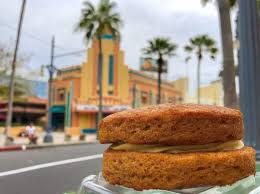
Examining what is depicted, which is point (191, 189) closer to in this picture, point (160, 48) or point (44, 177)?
point (44, 177)

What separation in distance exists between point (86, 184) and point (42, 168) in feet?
32.9

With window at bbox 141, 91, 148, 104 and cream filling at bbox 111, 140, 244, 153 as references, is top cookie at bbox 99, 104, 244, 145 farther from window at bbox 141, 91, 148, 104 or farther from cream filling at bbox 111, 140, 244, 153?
window at bbox 141, 91, 148, 104

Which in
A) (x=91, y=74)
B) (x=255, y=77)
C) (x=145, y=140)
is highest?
(x=91, y=74)

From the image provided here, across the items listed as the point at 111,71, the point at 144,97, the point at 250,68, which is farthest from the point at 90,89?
the point at 250,68

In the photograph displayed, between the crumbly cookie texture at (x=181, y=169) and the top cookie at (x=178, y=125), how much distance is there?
0.11 m

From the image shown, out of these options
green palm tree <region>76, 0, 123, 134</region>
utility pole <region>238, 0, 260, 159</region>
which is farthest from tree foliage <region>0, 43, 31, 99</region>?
utility pole <region>238, 0, 260, 159</region>

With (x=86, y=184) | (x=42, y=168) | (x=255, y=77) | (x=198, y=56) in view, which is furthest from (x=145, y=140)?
(x=198, y=56)

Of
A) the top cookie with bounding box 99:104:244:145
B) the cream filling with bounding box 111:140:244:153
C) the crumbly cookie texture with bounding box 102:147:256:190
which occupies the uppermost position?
the top cookie with bounding box 99:104:244:145

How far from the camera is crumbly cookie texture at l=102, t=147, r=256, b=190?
3021mm

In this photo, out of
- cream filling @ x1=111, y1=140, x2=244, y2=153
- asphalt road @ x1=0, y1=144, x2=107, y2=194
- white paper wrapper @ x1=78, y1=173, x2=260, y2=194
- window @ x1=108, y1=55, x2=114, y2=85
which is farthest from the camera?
window @ x1=108, y1=55, x2=114, y2=85

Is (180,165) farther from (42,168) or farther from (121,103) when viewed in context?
(121,103)

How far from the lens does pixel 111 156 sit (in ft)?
11.2

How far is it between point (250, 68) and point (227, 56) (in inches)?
248

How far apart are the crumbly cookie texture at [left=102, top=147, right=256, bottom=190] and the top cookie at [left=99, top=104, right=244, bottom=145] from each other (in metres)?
0.11
